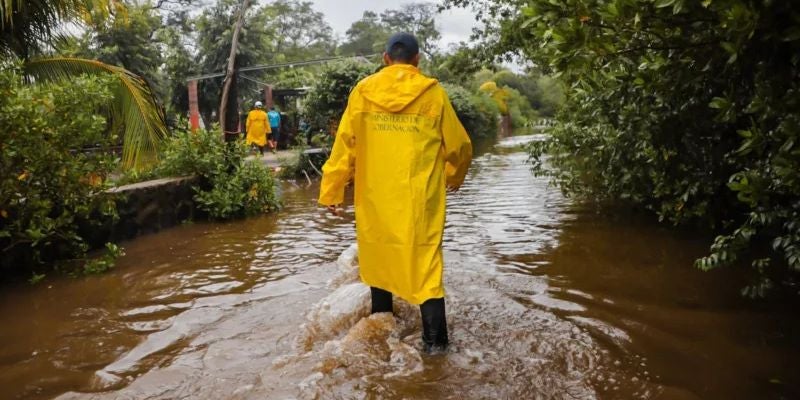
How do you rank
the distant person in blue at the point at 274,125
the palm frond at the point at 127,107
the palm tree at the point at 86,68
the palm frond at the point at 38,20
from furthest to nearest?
the distant person in blue at the point at 274,125 → the palm frond at the point at 127,107 → the palm tree at the point at 86,68 → the palm frond at the point at 38,20

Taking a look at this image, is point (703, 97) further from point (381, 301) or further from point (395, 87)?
point (381, 301)

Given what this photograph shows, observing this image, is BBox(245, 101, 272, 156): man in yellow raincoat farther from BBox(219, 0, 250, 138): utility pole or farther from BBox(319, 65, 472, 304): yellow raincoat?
BBox(319, 65, 472, 304): yellow raincoat

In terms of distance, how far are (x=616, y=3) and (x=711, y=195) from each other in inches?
114

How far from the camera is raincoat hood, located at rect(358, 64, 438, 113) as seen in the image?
3.56 m

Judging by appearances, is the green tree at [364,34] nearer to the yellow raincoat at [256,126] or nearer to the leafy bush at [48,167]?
the yellow raincoat at [256,126]

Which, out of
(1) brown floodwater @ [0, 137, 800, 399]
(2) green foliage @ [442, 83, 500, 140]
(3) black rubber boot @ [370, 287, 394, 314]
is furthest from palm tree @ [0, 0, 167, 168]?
(2) green foliage @ [442, 83, 500, 140]

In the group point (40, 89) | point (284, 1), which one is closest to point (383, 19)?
point (284, 1)

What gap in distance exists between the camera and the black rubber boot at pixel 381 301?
3996 millimetres

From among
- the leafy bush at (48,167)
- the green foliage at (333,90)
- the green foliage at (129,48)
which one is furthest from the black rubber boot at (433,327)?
the green foliage at (129,48)

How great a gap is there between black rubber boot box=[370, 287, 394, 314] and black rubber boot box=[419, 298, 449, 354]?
382 millimetres

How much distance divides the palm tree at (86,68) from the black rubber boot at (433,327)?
15.4 feet

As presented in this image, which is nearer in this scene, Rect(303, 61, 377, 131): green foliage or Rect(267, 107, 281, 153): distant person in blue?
Rect(303, 61, 377, 131): green foliage

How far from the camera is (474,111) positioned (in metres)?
31.3

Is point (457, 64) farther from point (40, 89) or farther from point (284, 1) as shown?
point (284, 1)
